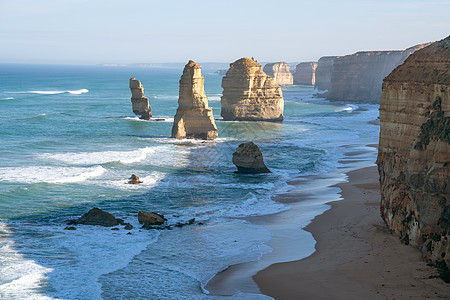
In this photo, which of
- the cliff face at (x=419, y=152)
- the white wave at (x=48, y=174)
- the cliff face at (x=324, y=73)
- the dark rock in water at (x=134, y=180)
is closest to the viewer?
the cliff face at (x=419, y=152)

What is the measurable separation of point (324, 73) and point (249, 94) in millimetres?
92523

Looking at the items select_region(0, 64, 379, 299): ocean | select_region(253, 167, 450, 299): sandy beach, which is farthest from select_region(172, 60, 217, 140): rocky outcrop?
select_region(253, 167, 450, 299): sandy beach

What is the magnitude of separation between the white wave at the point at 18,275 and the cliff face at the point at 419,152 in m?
13.9

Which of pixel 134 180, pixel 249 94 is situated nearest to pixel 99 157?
pixel 134 180

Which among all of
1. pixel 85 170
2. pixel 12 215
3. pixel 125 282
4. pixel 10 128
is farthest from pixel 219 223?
pixel 10 128

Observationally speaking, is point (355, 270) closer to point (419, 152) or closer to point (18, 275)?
point (419, 152)

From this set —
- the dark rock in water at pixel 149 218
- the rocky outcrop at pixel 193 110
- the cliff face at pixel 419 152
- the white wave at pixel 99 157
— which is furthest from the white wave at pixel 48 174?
the cliff face at pixel 419 152

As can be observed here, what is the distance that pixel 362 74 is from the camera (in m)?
126

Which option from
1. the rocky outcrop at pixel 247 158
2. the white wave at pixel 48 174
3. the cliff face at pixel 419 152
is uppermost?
the cliff face at pixel 419 152

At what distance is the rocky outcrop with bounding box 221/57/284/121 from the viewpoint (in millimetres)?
79750

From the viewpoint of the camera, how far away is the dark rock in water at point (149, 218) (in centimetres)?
2831

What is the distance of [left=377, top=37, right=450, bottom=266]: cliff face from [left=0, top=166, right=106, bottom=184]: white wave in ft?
74.5

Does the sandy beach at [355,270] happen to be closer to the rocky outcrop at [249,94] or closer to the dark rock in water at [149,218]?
the dark rock in water at [149,218]

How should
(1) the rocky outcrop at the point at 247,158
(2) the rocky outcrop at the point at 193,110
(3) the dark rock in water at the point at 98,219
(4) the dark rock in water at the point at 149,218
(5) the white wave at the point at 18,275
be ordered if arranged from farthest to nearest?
(2) the rocky outcrop at the point at 193,110
(1) the rocky outcrop at the point at 247,158
(4) the dark rock in water at the point at 149,218
(3) the dark rock in water at the point at 98,219
(5) the white wave at the point at 18,275
